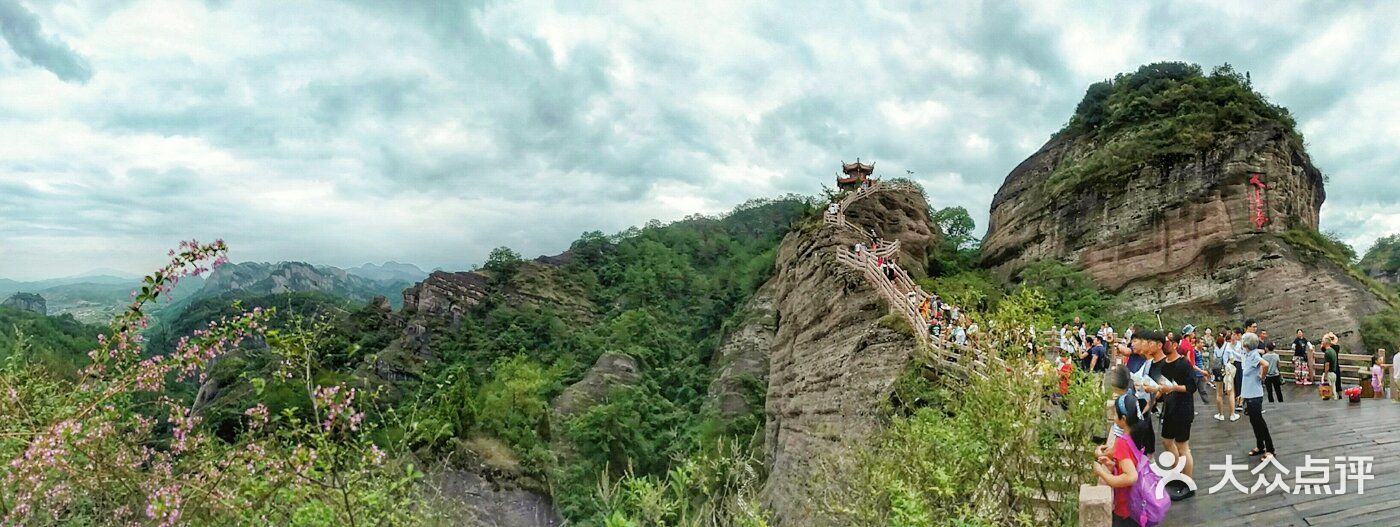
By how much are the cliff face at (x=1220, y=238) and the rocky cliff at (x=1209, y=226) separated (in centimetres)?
3

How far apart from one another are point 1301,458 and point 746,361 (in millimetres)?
26663

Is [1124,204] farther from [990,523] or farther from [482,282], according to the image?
[482,282]

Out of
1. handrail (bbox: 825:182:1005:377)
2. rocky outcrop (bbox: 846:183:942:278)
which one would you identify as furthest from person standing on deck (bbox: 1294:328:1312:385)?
rocky outcrop (bbox: 846:183:942:278)

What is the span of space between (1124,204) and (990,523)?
79.8 feet

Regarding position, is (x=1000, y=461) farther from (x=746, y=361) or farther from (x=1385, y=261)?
(x=1385, y=261)

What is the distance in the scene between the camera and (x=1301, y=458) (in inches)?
265

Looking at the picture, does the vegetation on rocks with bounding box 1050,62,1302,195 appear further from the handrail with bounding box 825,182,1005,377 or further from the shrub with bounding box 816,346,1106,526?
the shrub with bounding box 816,346,1106,526

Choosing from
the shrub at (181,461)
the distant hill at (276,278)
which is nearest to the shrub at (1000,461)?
the shrub at (181,461)

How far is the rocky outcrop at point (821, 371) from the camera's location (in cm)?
1189

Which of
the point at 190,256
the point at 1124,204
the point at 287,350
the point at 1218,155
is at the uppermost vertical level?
the point at 1218,155

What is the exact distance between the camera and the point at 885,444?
22.5 ft

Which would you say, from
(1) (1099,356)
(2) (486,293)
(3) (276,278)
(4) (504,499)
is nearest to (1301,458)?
(1) (1099,356)

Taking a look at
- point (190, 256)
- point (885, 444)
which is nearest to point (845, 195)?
point (885, 444)

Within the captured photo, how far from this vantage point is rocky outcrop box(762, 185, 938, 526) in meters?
11.9
